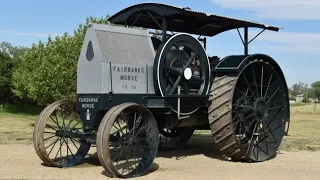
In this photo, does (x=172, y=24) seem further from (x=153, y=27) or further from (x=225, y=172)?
(x=225, y=172)

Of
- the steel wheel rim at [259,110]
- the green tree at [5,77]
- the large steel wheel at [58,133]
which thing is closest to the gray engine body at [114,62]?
the large steel wheel at [58,133]

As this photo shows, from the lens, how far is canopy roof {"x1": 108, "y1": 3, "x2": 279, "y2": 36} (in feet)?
32.1

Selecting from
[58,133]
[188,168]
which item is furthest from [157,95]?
[58,133]

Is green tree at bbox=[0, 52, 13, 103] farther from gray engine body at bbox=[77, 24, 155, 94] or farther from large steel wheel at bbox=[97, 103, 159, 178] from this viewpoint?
large steel wheel at bbox=[97, 103, 159, 178]

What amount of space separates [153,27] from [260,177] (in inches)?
193

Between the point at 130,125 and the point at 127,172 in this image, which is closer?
the point at 127,172

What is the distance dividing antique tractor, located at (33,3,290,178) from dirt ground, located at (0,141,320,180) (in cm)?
34

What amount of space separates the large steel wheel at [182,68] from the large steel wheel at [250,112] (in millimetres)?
382

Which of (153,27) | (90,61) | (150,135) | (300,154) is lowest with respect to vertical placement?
(300,154)

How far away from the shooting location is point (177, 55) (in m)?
9.88

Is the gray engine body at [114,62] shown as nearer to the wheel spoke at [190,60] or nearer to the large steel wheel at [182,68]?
the large steel wheel at [182,68]

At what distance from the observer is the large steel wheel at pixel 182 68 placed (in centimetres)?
930

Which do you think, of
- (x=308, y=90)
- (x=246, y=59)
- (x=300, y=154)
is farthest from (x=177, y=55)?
(x=308, y=90)

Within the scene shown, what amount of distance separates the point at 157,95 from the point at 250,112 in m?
2.59
